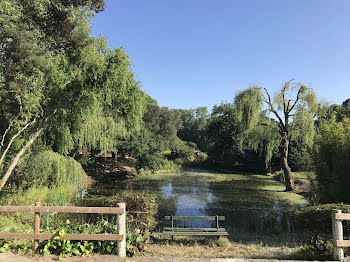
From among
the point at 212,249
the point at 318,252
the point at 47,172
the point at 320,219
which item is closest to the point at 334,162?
the point at 320,219

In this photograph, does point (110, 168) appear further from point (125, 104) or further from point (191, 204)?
point (125, 104)

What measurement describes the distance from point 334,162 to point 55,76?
11.3 metres

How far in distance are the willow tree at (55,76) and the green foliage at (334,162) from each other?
26.8 feet

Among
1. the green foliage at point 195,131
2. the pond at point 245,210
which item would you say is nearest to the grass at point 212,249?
the pond at point 245,210

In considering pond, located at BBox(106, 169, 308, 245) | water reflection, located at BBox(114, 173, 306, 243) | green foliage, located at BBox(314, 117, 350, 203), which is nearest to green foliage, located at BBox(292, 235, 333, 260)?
pond, located at BBox(106, 169, 308, 245)

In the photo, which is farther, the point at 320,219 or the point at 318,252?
the point at 320,219

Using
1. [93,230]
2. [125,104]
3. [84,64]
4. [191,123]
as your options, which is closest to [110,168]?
[125,104]

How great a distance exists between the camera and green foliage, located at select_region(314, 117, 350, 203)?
10.0 metres

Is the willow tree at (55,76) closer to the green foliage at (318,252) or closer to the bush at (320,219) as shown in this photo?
the bush at (320,219)

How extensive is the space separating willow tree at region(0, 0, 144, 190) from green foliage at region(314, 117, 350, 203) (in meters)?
8.17

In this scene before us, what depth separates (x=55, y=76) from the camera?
9258 millimetres

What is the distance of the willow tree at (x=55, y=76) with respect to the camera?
7.52 metres

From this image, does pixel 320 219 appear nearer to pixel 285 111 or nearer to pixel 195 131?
pixel 285 111

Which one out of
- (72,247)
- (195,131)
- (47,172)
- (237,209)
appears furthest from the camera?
(195,131)
